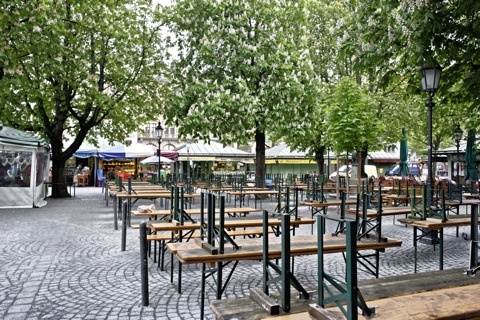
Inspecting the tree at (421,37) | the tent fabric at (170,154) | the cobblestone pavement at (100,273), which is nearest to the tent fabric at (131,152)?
the tent fabric at (170,154)

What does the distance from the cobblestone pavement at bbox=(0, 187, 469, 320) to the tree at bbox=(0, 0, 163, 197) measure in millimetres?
6741

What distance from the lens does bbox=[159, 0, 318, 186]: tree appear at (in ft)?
55.1

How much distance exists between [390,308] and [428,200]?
575 centimetres

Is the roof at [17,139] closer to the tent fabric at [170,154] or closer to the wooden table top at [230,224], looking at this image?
the wooden table top at [230,224]

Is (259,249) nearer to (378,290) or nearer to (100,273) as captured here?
(378,290)

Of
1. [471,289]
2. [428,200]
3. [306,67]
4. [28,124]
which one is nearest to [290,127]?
[306,67]

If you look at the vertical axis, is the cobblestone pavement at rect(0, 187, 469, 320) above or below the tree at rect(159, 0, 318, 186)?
below

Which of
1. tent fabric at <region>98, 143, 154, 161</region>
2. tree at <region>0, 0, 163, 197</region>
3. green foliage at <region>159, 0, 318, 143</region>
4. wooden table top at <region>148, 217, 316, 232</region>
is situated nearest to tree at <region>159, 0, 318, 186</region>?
green foliage at <region>159, 0, 318, 143</region>

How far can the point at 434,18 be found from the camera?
6215mm

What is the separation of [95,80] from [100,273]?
13663 millimetres

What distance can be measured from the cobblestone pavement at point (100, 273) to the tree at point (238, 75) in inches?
275

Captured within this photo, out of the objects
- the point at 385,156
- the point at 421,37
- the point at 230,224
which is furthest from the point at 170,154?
the point at 421,37

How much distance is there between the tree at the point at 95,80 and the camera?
15930 mm

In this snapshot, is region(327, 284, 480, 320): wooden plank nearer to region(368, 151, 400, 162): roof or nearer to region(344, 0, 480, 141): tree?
region(344, 0, 480, 141): tree
